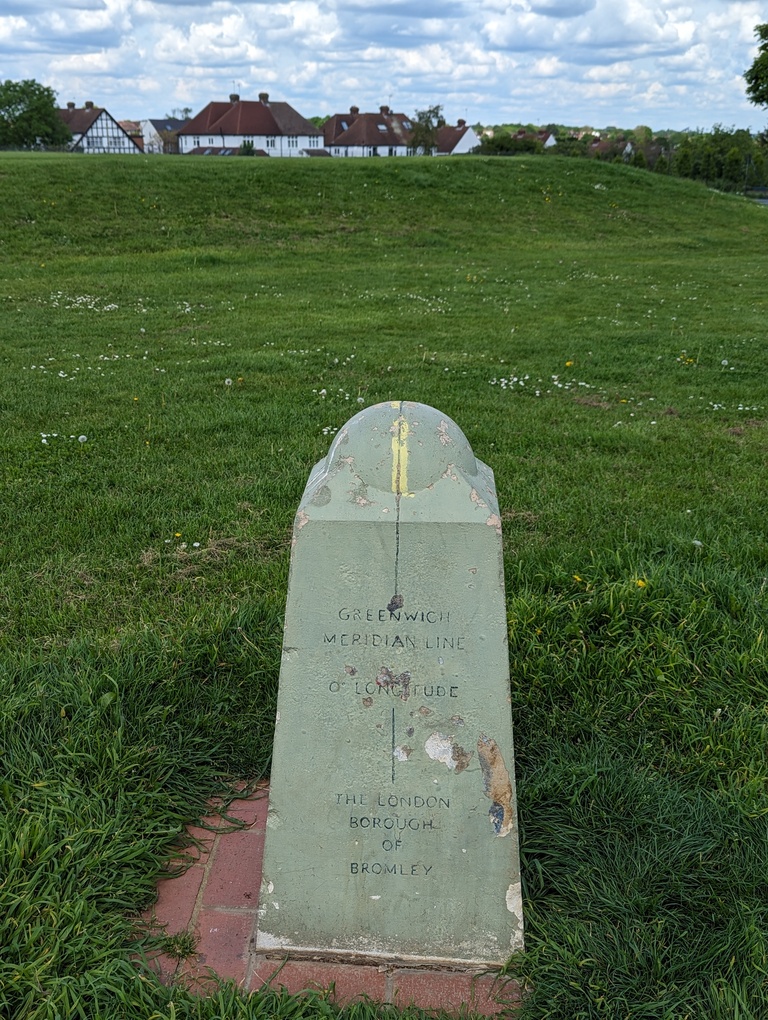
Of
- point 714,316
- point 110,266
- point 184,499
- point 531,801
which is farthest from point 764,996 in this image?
point 110,266

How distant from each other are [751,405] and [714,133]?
68.3 m

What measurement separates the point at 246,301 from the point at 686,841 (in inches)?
412

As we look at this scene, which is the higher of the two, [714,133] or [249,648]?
[714,133]

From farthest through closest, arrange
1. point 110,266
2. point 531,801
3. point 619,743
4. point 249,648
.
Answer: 1. point 110,266
2. point 249,648
3. point 619,743
4. point 531,801

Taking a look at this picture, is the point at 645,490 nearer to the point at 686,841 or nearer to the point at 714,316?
the point at 686,841

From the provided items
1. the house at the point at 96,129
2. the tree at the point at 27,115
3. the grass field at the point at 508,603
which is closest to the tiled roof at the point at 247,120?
the house at the point at 96,129

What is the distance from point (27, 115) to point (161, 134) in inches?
907

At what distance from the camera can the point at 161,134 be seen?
287ft

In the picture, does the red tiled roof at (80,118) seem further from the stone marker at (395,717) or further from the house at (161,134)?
the stone marker at (395,717)

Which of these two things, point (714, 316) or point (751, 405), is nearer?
point (751, 405)

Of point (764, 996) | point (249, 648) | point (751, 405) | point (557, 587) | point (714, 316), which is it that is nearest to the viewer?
point (764, 996)

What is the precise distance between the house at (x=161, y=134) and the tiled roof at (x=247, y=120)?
3.66 metres

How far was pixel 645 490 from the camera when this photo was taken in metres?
5.38

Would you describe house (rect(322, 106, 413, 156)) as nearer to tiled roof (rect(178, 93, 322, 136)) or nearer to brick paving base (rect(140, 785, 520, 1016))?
tiled roof (rect(178, 93, 322, 136))
